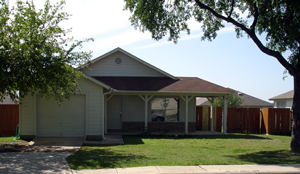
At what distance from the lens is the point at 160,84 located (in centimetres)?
1903

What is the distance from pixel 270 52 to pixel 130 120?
10242 mm

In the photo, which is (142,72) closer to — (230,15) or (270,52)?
(230,15)

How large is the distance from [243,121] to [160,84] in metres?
7.06

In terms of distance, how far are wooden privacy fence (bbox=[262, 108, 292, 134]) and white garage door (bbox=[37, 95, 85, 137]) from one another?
12917 millimetres

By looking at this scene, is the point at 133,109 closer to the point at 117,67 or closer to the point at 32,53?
the point at 117,67

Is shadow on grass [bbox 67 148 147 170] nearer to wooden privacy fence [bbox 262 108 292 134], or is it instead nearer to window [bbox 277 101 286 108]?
wooden privacy fence [bbox 262 108 292 134]

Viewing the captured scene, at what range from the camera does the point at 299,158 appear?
1031cm

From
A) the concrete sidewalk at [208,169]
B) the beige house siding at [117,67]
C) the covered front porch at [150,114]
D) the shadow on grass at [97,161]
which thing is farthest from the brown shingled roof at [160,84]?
the concrete sidewalk at [208,169]

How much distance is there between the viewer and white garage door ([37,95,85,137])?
1496 centimetres

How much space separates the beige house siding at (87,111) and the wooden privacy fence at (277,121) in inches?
478

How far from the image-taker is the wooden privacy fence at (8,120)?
1756cm

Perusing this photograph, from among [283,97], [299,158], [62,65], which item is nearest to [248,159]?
[299,158]

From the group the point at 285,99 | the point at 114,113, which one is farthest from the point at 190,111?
the point at 285,99

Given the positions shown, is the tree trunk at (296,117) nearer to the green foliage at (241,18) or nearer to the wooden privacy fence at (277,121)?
the green foliage at (241,18)
